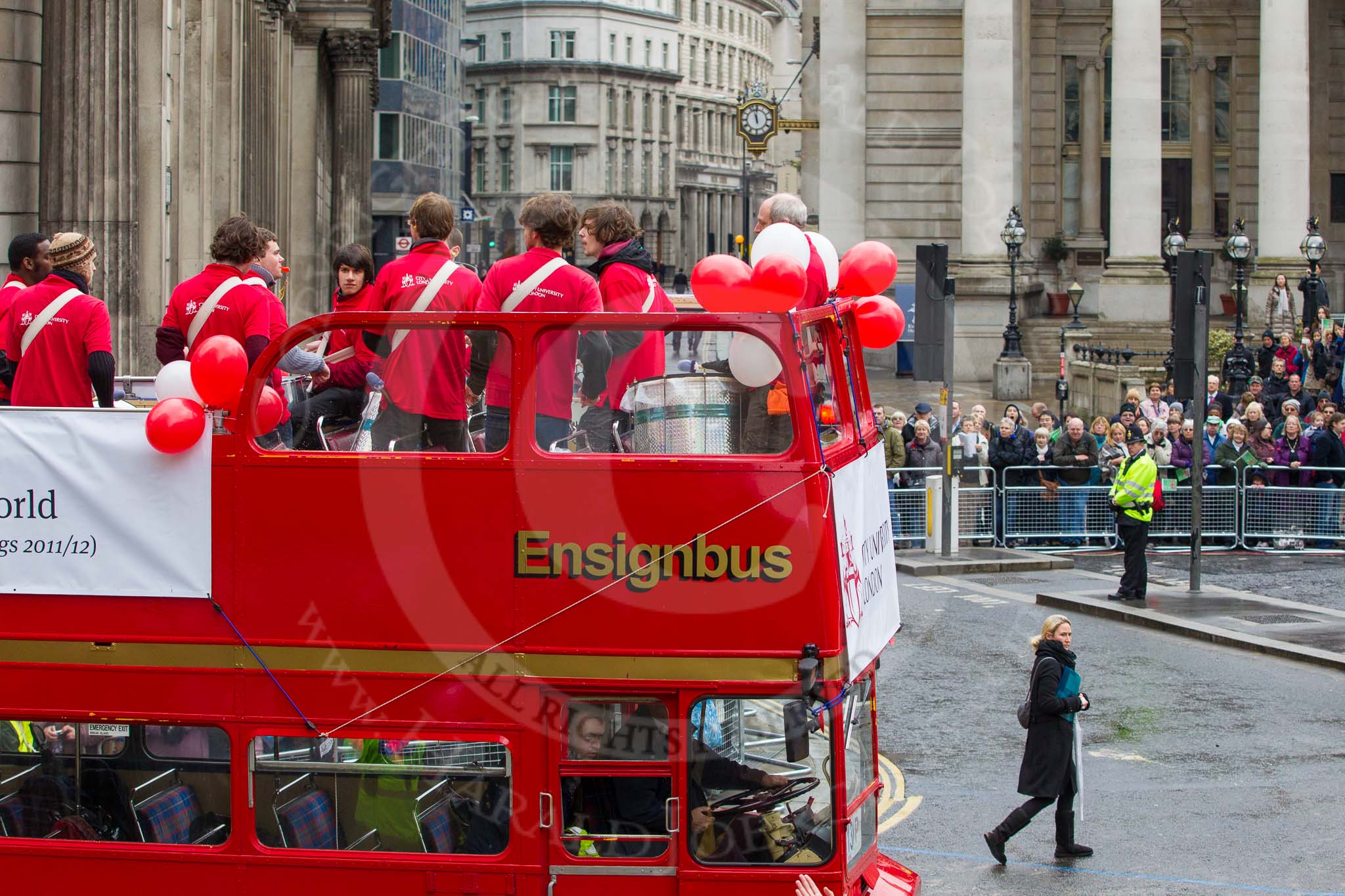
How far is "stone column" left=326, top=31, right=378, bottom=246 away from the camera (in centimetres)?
4728

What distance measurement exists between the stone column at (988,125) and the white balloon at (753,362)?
141 ft

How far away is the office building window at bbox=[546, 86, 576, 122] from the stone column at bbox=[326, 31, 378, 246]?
114 meters

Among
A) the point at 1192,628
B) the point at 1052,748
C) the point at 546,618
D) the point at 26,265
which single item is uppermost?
the point at 26,265

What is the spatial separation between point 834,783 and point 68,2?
13.0 metres

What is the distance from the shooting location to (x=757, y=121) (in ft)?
235

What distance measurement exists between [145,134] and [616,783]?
14695mm

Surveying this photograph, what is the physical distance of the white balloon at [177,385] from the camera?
783cm

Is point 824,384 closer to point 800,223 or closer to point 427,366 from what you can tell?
point 800,223

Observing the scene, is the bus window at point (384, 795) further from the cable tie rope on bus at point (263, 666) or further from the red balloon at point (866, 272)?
the red balloon at point (866, 272)


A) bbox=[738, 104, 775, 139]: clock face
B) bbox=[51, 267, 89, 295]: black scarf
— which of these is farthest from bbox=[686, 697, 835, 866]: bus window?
bbox=[738, 104, 775, 139]: clock face

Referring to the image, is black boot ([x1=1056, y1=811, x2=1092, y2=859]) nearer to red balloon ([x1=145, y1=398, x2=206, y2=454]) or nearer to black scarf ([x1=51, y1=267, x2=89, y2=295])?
red balloon ([x1=145, y1=398, x2=206, y2=454])

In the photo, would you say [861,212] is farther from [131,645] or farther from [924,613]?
[131,645]

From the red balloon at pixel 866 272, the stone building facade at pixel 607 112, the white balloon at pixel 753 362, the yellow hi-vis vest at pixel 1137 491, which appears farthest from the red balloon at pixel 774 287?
the stone building facade at pixel 607 112

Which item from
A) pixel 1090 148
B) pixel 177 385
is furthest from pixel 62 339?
pixel 1090 148
